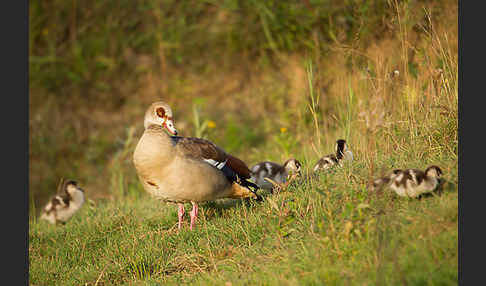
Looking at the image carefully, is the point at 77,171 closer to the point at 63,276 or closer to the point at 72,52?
the point at 72,52

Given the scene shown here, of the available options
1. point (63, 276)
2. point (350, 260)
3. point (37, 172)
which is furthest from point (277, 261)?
point (37, 172)

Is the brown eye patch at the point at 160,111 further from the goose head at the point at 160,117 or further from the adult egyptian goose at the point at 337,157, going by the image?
the adult egyptian goose at the point at 337,157

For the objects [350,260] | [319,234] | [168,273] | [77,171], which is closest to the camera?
[350,260]

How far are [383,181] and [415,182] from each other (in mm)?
258

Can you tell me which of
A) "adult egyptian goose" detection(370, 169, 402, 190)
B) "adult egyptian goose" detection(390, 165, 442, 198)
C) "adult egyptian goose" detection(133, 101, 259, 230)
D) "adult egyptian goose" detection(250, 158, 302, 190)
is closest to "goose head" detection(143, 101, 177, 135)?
"adult egyptian goose" detection(133, 101, 259, 230)

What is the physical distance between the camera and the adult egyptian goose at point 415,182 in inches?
174

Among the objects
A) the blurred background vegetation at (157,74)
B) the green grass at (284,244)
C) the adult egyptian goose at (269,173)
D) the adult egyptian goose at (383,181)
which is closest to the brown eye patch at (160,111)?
the green grass at (284,244)

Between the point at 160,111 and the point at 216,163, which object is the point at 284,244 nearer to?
the point at 216,163

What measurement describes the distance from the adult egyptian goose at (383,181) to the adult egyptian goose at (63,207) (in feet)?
15.8

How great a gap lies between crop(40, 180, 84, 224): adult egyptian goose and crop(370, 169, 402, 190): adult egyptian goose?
15.8 ft

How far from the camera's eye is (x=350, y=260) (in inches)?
156

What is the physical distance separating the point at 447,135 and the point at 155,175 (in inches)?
121

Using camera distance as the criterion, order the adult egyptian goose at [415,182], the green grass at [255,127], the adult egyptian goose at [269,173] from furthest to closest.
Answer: the adult egyptian goose at [269,173]
the adult egyptian goose at [415,182]
the green grass at [255,127]

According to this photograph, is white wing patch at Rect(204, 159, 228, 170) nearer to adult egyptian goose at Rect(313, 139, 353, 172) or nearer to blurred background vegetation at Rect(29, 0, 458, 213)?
adult egyptian goose at Rect(313, 139, 353, 172)
